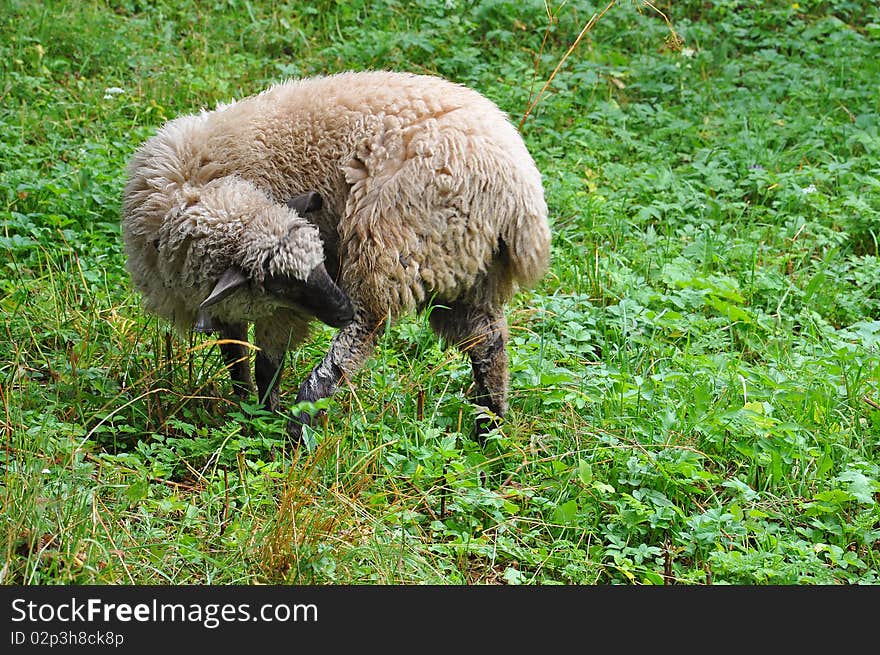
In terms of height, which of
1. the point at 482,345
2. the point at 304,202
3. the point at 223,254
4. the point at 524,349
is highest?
the point at 304,202

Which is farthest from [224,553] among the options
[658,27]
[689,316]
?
[658,27]

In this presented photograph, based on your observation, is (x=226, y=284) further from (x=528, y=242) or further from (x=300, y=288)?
(x=528, y=242)

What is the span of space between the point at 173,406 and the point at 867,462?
3.23 metres

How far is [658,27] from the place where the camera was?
1004 centimetres

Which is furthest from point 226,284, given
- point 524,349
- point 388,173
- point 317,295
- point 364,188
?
point 524,349

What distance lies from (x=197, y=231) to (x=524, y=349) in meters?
2.07

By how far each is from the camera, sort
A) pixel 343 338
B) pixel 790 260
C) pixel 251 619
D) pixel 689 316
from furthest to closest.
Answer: pixel 790 260, pixel 689 316, pixel 343 338, pixel 251 619

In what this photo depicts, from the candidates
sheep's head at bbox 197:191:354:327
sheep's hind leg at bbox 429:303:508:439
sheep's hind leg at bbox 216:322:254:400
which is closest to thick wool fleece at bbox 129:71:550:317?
sheep's head at bbox 197:191:354:327

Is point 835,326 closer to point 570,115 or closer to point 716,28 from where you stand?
point 570,115

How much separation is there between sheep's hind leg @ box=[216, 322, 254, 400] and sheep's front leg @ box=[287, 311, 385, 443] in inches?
21.3

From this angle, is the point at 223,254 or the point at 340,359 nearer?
the point at 223,254

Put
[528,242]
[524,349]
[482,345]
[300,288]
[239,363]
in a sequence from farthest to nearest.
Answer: [524,349]
[239,363]
[482,345]
[528,242]
[300,288]

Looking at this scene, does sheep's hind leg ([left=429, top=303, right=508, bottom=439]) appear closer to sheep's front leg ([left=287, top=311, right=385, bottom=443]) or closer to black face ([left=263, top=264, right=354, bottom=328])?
sheep's front leg ([left=287, top=311, right=385, bottom=443])

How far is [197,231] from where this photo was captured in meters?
4.48
